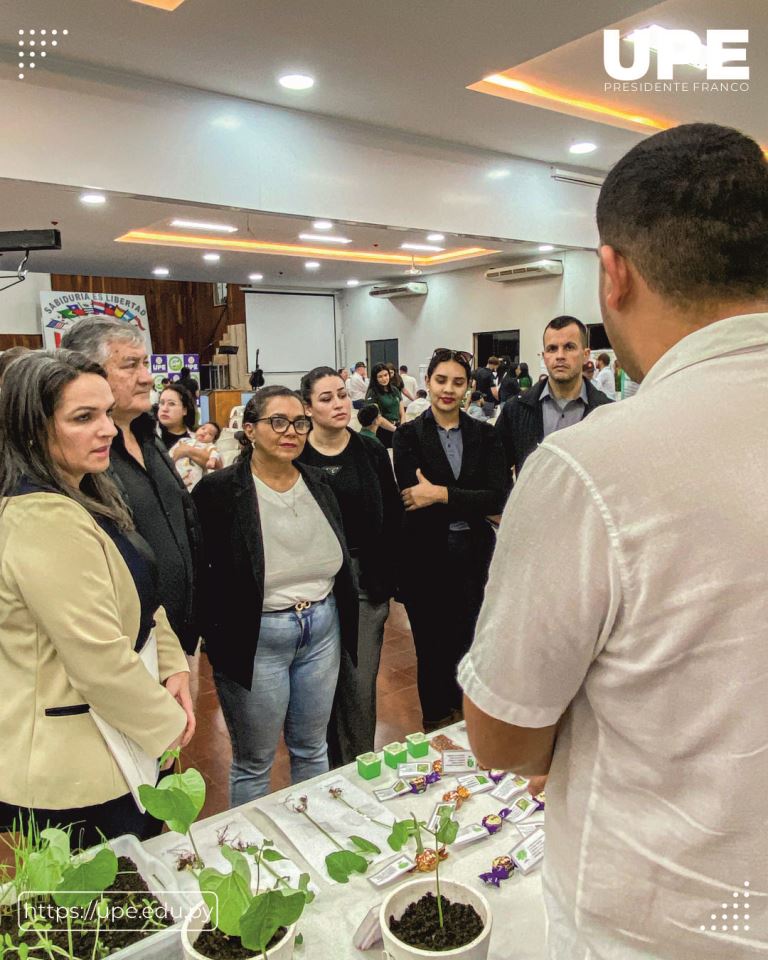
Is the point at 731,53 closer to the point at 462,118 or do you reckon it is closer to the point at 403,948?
the point at 462,118

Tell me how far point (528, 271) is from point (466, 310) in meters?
2.27

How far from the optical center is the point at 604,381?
9516 millimetres

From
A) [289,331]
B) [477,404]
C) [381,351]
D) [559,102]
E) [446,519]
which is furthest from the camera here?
[381,351]

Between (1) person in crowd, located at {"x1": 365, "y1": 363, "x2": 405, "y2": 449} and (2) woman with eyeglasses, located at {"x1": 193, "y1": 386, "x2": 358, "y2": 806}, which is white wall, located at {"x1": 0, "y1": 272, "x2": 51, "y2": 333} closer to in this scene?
(1) person in crowd, located at {"x1": 365, "y1": 363, "x2": 405, "y2": 449}

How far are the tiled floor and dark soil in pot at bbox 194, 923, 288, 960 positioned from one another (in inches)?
66.2

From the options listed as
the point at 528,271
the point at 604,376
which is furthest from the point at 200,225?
the point at 528,271

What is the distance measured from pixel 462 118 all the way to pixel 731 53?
5.81 feet

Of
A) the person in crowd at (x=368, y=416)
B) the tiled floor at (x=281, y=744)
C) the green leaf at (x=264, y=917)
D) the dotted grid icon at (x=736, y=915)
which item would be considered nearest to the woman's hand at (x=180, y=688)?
the green leaf at (x=264, y=917)

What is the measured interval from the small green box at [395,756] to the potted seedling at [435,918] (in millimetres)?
472

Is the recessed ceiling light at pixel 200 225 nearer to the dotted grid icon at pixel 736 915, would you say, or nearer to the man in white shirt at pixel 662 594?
the man in white shirt at pixel 662 594

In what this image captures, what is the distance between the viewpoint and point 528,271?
11.8 meters

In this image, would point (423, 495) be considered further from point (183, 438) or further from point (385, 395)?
point (385, 395)

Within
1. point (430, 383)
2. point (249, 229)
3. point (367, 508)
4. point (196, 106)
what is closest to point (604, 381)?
point (249, 229)

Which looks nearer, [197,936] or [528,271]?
[197,936]
